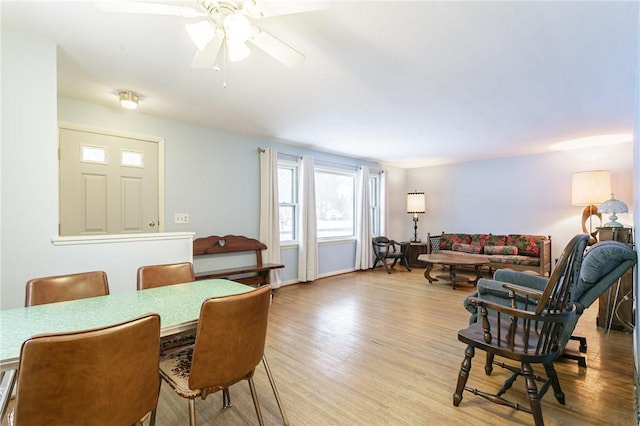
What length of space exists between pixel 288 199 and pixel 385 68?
10.3 ft

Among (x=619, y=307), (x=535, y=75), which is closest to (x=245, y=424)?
(x=535, y=75)

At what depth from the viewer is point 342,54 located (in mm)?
2281

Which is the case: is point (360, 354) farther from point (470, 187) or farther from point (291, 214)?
point (470, 187)

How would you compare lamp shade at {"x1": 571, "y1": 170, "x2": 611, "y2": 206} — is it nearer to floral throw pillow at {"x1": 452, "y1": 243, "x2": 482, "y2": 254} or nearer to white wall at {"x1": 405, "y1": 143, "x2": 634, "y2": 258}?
white wall at {"x1": 405, "y1": 143, "x2": 634, "y2": 258}

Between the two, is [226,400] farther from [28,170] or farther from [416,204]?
[416,204]

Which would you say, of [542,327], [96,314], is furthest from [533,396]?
[96,314]

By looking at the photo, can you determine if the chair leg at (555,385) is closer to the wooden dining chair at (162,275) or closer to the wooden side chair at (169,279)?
the wooden side chair at (169,279)

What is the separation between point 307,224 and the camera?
17.3 feet

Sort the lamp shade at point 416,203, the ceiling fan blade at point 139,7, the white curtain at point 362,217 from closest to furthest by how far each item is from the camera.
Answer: the ceiling fan blade at point 139,7 → the white curtain at point 362,217 → the lamp shade at point 416,203

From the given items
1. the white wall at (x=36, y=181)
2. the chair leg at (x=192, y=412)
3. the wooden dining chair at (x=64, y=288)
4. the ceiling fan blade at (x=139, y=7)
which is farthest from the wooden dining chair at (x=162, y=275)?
the ceiling fan blade at (x=139, y=7)

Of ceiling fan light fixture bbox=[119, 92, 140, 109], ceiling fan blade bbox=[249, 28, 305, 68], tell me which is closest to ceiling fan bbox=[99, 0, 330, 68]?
ceiling fan blade bbox=[249, 28, 305, 68]

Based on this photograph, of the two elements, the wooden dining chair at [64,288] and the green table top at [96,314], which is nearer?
the green table top at [96,314]

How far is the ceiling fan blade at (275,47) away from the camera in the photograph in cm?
163

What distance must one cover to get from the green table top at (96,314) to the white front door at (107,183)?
2.10 meters
